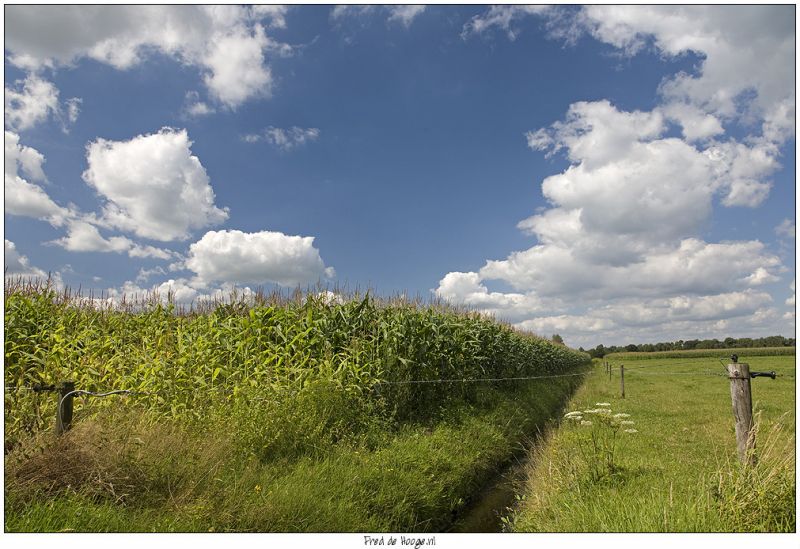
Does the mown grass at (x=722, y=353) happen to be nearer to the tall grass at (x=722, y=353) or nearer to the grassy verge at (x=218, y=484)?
the tall grass at (x=722, y=353)

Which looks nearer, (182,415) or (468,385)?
(182,415)

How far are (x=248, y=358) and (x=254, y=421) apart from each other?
2.17 meters

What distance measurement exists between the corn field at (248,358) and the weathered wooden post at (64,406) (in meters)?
0.47

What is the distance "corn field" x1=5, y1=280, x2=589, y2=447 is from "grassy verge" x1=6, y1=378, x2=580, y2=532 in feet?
2.89

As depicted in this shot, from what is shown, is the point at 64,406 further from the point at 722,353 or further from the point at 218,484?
the point at 722,353

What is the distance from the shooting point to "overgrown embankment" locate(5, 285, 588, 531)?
209 inches

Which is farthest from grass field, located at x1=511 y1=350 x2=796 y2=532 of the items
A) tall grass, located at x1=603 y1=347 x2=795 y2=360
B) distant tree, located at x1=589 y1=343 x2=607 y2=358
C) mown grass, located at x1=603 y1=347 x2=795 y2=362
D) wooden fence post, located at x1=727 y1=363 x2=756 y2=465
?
distant tree, located at x1=589 y1=343 x2=607 y2=358

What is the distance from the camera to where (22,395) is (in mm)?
8109

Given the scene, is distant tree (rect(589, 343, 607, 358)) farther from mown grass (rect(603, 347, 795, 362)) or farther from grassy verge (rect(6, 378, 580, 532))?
grassy verge (rect(6, 378, 580, 532))

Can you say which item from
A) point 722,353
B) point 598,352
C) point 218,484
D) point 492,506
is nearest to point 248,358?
point 218,484
